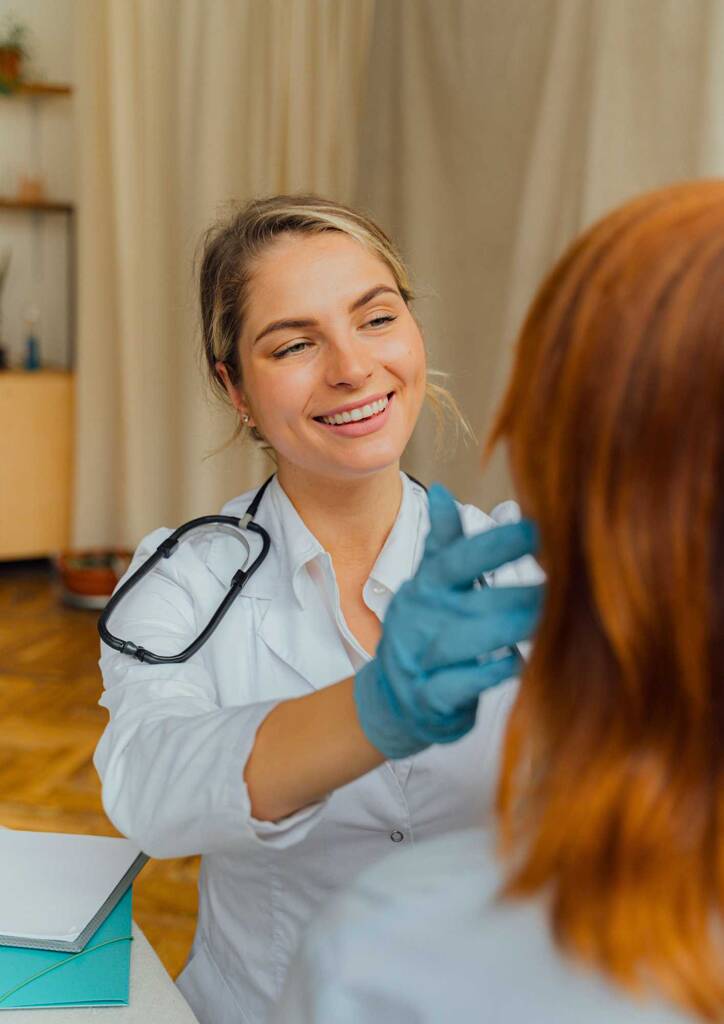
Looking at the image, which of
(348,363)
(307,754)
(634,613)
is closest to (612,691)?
(634,613)

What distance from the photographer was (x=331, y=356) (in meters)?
1.29

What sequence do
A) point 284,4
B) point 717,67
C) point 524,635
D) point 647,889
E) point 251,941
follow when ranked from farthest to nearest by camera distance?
1. point 284,4
2. point 717,67
3. point 251,941
4. point 524,635
5. point 647,889

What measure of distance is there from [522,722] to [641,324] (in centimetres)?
18

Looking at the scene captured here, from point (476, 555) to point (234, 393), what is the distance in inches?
31.5

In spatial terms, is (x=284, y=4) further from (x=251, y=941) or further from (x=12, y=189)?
(x=251, y=941)

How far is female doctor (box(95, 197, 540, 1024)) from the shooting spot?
2.86ft

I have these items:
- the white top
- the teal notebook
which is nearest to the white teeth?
the teal notebook

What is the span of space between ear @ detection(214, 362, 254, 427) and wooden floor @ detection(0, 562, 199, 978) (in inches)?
41.0

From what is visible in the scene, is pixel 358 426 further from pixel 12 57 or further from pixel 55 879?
pixel 12 57

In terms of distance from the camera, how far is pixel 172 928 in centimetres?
214

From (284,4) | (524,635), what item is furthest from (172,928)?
(284,4)

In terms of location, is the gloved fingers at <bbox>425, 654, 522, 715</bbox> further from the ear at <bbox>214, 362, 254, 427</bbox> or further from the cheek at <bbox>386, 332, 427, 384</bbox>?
the ear at <bbox>214, 362, 254, 427</bbox>

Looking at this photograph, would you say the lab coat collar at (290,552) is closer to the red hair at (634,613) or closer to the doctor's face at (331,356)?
the doctor's face at (331,356)

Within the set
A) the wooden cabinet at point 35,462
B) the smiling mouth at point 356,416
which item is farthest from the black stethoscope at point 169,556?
the wooden cabinet at point 35,462
